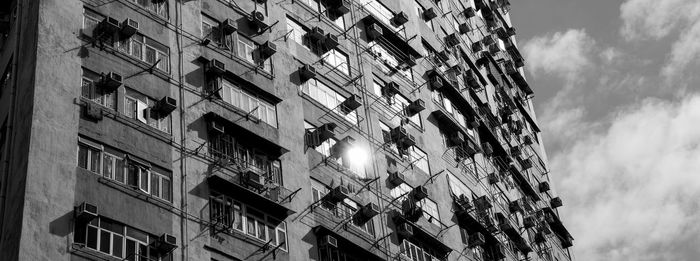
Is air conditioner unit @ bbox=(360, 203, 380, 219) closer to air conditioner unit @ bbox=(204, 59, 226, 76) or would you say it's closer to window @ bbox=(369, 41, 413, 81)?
air conditioner unit @ bbox=(204, 59, 226, 76)

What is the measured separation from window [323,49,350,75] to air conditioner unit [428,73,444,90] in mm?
5461

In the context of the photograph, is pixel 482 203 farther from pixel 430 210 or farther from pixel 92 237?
pixel 92 237

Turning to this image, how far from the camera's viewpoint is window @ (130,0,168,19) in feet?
106

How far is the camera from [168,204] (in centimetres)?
2797

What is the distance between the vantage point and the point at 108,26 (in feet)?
97.9

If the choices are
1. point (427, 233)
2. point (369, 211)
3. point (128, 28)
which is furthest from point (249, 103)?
point (427, 233)

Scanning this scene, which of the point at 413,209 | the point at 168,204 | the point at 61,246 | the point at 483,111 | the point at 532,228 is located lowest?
the point at 61,246

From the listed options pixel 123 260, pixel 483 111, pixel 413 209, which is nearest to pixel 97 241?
pixel 123 260

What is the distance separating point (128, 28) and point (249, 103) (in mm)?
4574

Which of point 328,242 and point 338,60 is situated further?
point 338,60

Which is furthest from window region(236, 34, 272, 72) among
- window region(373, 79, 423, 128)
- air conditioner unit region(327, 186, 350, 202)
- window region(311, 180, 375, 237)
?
window region(373, 79, 423, 128)

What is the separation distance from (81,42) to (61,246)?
6692 millimetres

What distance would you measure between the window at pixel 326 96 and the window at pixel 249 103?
97.3 inches

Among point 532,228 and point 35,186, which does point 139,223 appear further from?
point 532,228
